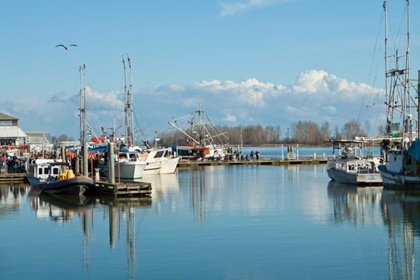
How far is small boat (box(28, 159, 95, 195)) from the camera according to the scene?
4491 centimetres

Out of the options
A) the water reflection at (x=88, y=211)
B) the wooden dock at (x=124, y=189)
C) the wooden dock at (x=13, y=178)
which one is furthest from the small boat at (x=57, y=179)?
the wooden dock at (x=13, y=178)

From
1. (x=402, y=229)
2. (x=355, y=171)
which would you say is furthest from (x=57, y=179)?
(x=402, y=229)

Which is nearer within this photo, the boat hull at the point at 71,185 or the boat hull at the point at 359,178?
the boat hull at the point at 71,185

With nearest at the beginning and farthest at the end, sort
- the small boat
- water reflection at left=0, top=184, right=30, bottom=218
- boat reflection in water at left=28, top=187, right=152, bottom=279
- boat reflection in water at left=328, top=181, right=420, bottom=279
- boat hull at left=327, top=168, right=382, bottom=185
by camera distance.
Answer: boat reflection in water at left=328, top=181, right=420, bottom=279 → boat reflection in water at left=28, top=187, right=152, bottom=279 → water reflection at left=0, top=184, right=30, bottom=218 → the small boat → boat hull at left=327, top=168, right=382, bottom=185

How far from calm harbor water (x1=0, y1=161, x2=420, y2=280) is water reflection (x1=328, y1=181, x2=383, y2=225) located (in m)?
0.06

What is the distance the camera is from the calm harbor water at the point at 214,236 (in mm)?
22875

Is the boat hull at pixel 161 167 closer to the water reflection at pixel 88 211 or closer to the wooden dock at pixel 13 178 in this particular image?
the wooden dock at pixel 13 178

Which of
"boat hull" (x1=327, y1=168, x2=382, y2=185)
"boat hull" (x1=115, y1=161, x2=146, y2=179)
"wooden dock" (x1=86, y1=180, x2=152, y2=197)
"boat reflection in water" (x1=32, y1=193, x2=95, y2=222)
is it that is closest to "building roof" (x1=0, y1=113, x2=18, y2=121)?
"boat hull" (x1=115, y1=161, x2=146, y2=179)

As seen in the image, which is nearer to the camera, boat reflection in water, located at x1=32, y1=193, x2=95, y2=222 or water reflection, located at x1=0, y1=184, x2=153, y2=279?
water reflection, located at x1=0, y1=184, x2=153, y2=279

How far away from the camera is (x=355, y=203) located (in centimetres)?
4225

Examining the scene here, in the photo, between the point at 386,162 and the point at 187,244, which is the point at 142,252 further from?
the point at 386,162

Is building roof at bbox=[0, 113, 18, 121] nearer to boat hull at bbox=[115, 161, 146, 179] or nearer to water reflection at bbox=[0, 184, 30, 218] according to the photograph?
water reflection at bbox=[0, 184, 30, 218]

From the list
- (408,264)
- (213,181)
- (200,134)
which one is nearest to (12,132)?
(200,134)

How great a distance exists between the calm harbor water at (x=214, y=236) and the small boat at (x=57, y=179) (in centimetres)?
89
